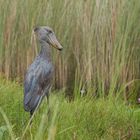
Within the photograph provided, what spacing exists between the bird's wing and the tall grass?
53.4 inches

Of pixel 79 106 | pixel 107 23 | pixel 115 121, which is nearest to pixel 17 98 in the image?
pixel 79 106

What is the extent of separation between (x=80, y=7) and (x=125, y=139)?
2184 millimetres

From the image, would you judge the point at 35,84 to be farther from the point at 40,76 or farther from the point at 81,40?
the point at 81,40

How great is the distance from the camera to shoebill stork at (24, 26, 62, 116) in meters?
3.38

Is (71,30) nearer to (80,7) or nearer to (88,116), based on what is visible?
(80,7)

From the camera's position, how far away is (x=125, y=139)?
11.4 ft

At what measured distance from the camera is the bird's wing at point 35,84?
336cm

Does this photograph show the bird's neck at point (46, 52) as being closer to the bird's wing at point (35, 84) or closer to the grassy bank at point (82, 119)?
the bird's wing at point (35, 84)

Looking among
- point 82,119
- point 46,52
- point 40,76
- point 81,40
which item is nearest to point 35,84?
point 40,76

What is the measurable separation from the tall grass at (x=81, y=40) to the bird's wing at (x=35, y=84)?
1356 mm

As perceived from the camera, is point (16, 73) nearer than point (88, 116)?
No

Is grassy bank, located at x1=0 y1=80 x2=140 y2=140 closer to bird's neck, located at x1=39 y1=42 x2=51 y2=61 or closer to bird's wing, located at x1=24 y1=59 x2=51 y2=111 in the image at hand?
bird's wing, located at x1=24 y1=59 x2=51 y2=111

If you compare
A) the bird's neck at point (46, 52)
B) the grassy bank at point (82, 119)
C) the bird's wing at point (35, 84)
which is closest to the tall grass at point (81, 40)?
the grassy bank at point (82, 119)

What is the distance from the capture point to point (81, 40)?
Answer: 5395 millimetres
